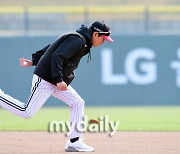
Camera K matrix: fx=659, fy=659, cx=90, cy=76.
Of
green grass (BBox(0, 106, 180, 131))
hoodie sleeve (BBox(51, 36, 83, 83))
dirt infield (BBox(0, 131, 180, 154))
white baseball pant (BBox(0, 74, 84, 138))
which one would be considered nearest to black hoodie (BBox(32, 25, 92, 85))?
hoodie sleeve (BBox(51, 36, 83, 83))

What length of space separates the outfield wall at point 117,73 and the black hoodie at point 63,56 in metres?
9.39

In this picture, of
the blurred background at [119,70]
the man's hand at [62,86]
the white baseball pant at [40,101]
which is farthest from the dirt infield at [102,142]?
the blurred background at [119,70]

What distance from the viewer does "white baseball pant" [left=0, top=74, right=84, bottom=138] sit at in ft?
28.8

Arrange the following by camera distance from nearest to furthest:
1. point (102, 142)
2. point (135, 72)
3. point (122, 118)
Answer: point (102, 142) < point (122, 118) < point (135, 72)

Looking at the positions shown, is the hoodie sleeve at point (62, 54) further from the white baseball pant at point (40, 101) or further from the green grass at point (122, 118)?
the green grass at point (122, 118)

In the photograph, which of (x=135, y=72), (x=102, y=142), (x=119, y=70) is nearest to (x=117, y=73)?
(x=119, y=70)

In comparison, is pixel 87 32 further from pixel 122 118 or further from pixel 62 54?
pixel 122 118

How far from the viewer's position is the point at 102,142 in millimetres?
9945

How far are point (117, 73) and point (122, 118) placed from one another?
12.0 ft

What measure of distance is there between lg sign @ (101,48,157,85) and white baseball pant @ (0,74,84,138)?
9369 millimetres

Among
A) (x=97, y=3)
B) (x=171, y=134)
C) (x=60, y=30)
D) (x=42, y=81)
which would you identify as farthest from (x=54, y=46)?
(x=97, y=3)

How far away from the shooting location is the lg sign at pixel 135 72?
18203 mm

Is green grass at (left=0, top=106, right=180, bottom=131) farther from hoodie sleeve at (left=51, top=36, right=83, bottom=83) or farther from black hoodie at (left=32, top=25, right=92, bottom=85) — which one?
hoodie sleeve at (left=51, top=36, right=83, bottom=83)

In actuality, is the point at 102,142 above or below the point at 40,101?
below
